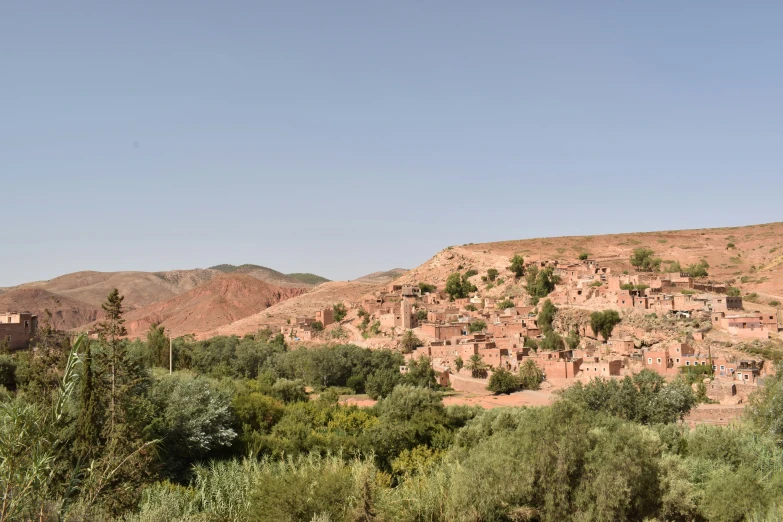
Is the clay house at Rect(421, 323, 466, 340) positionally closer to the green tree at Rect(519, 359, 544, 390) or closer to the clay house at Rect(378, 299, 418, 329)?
the clay house at Rect(378, 299, 418, 329)

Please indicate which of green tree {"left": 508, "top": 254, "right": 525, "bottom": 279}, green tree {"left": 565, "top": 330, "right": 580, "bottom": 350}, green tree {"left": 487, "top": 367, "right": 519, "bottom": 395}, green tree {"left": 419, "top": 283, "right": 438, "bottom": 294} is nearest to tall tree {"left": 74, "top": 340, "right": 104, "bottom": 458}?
green tree {"left": 487, "top": 367, "right": 519, "bottom": 395}

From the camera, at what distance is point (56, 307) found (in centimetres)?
8481

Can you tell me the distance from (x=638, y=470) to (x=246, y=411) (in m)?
12.2

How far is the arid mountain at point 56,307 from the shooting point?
82562 millimetres

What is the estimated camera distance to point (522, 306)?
147 feet

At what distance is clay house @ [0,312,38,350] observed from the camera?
129ft

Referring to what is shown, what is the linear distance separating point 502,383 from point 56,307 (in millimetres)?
71025

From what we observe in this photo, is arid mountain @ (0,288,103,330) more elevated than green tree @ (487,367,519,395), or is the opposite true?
arid mountain @ (0,288,103,330)

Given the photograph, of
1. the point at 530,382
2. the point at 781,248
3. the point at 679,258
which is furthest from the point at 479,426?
the point at 781,248

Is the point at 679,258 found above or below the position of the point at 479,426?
above

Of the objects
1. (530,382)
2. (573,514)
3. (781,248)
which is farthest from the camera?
(781,248)

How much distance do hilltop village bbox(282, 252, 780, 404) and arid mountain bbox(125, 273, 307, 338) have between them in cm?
2506

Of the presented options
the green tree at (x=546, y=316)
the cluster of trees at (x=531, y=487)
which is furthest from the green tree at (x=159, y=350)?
the green tree at (x=546, y=316)

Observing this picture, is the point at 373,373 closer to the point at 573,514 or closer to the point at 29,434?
the point at 573,514
